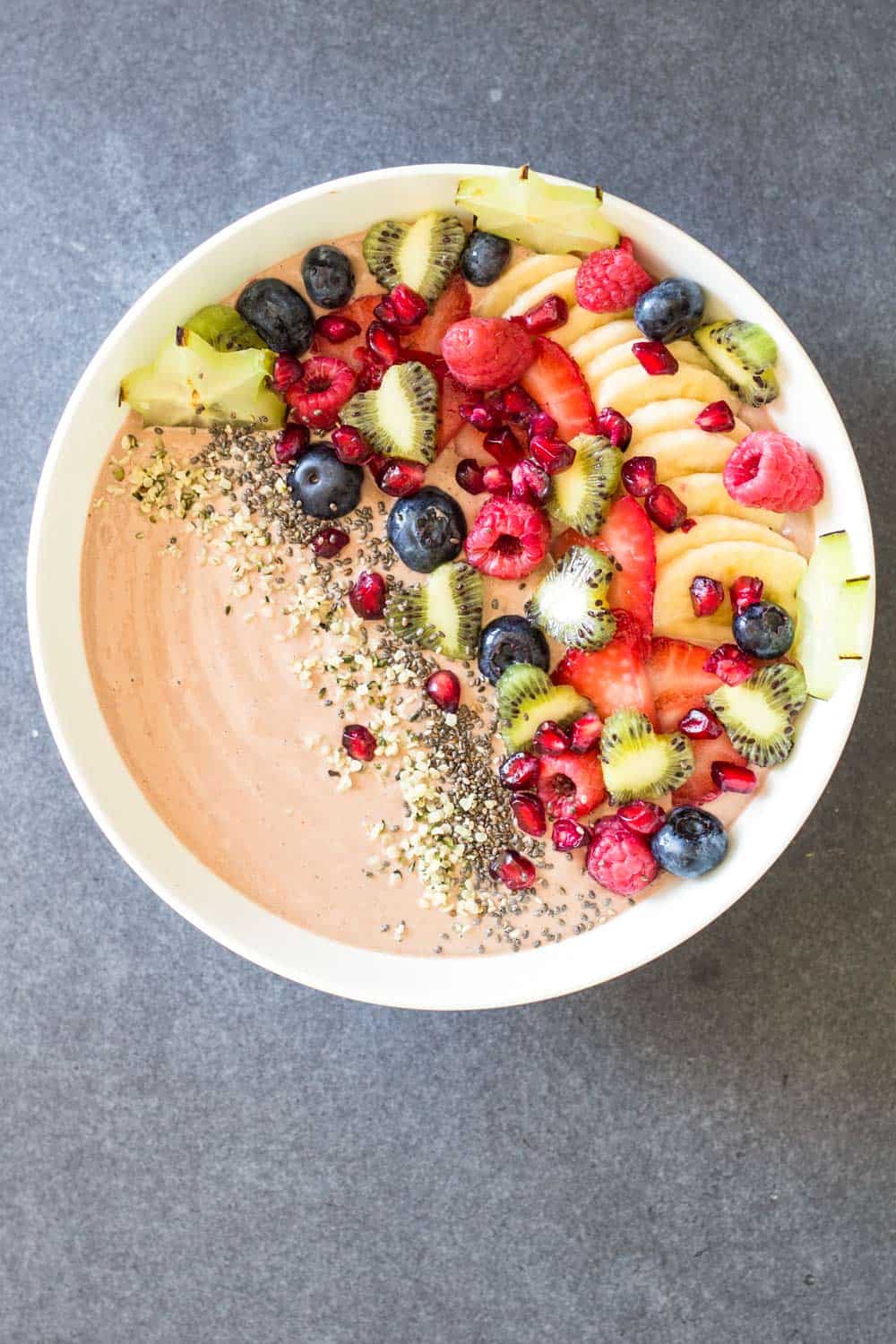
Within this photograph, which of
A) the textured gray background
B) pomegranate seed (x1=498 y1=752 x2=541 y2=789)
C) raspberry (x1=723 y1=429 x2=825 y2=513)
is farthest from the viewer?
the textured gray background

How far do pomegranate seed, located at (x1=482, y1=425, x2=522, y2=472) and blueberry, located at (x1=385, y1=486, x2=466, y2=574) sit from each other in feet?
0.26

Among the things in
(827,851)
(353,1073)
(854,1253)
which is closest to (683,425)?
(827,851)

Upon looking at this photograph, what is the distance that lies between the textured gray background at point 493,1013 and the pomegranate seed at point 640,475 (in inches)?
15.7

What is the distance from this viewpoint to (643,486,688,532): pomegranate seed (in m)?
1.34

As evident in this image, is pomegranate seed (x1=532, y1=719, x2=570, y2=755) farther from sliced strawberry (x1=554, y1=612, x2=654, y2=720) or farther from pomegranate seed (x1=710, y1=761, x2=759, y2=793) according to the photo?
pomegranate seed (x1=710, y1=761, x2=759, y2=793)

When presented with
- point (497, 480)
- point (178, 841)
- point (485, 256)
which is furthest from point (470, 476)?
point (178, 841)

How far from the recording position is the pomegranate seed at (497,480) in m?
1.36

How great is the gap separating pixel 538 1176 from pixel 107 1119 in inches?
24.9

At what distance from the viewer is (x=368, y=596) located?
1.41 meters

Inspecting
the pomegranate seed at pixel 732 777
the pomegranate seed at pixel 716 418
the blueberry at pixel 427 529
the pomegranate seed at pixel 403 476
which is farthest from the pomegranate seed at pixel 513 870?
the pomegranate seed at pixel 716 418

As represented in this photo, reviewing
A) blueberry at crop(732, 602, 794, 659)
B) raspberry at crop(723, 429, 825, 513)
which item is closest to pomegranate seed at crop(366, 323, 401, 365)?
raspberry at crop(723, 429, 825, 513)

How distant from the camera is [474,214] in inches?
52.4

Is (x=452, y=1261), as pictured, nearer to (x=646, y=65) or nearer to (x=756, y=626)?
(x=756, y=626)

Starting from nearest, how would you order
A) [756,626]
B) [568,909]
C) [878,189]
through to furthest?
[756,626], [568,909], [878,189]
